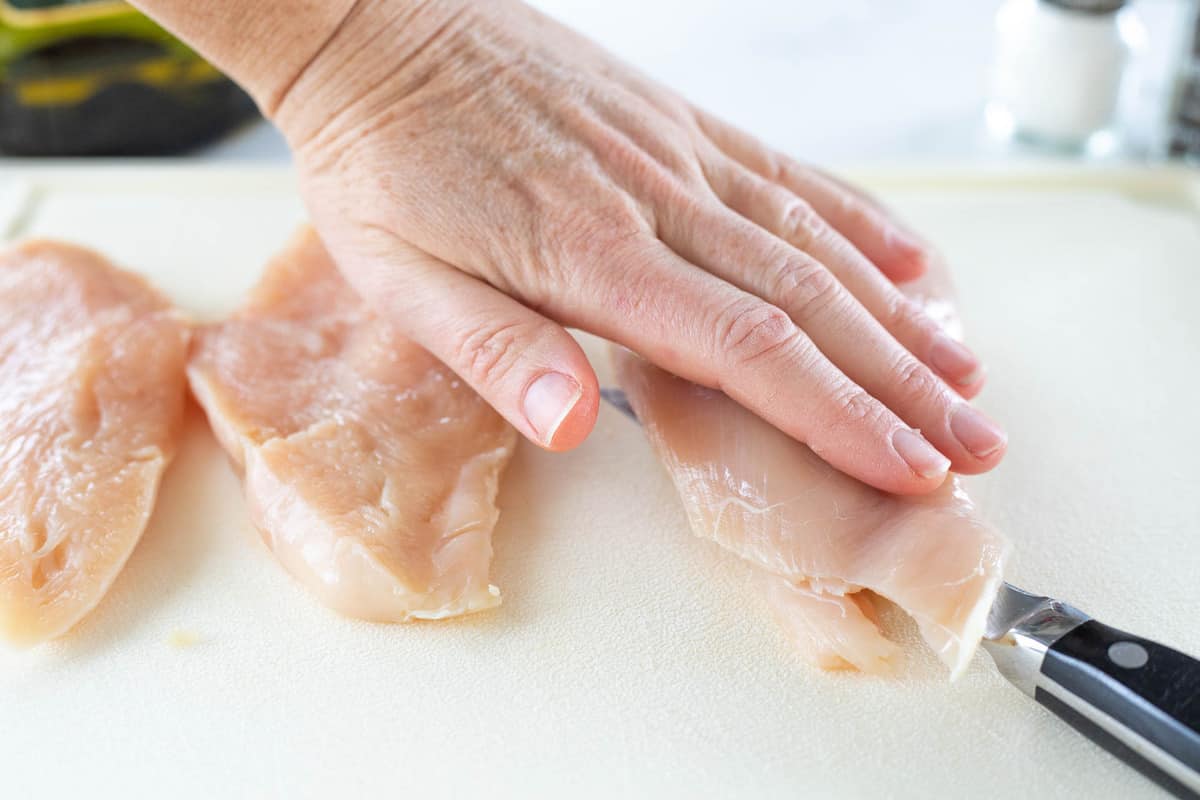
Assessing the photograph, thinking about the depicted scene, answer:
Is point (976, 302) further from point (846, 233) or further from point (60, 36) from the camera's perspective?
point (60, 36)

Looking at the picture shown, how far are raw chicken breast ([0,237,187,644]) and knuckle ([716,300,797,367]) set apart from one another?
0.70 metres

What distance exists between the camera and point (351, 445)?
1.42 m

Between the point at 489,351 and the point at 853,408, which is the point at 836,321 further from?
the point at 489,351

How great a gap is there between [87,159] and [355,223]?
1.02 m

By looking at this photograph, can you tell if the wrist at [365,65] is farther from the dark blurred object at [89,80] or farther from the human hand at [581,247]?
the dark blurred object at [89,80]

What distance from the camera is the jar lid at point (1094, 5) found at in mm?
2145

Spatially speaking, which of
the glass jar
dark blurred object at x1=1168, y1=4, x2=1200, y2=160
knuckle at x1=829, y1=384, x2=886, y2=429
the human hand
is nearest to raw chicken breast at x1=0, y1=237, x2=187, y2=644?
the human hand

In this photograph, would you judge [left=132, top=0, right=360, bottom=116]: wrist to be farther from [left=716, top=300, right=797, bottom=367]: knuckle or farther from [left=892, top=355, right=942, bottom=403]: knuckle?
[left=892, top=355, right=942, bottom=403]: knuckle

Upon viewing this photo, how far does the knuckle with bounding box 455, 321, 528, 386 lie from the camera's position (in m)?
1.35

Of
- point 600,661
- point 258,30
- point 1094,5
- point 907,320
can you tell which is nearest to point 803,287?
point 907,320

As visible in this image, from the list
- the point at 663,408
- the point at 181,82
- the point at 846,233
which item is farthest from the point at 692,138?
the point at 181,82

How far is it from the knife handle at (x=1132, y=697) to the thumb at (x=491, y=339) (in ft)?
1.77

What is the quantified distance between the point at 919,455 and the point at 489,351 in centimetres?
49

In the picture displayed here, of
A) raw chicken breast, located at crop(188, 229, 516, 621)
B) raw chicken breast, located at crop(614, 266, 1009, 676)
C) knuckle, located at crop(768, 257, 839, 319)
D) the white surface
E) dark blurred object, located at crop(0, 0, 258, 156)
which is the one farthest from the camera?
the white surface
